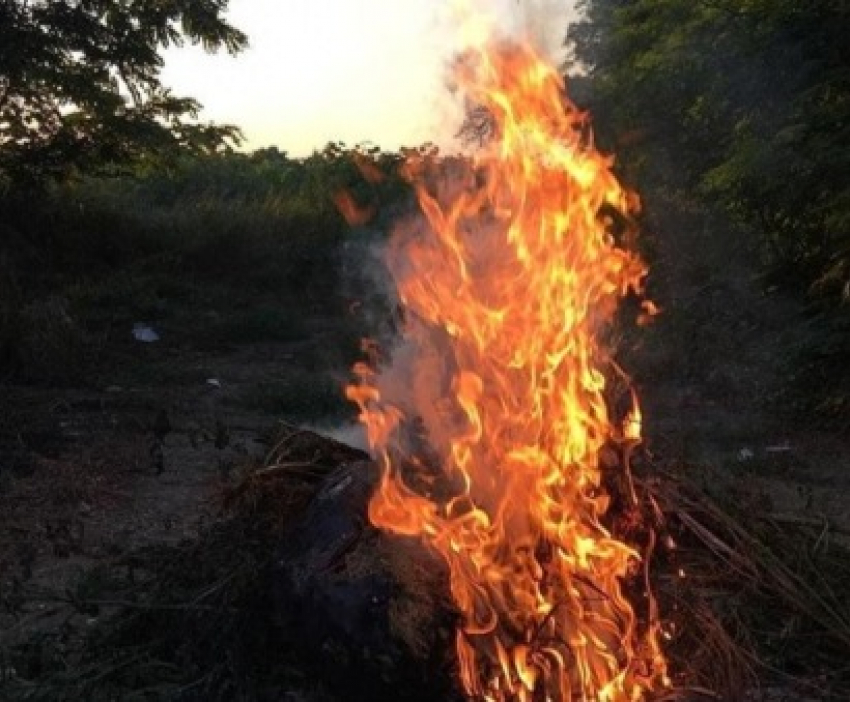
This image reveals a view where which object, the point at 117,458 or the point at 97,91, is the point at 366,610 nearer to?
the point at 117,458

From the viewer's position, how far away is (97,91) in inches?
525

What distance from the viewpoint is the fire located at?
392 centimetres

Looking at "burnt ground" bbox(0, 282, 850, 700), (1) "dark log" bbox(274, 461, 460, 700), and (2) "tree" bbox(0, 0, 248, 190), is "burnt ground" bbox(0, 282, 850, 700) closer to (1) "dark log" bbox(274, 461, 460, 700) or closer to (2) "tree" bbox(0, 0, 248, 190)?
(1) "dark log" bbox(274, 461, 460, 700)

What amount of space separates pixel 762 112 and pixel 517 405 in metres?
7.27

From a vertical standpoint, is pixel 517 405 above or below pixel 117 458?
below

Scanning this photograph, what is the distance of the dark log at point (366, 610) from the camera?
3846 mm

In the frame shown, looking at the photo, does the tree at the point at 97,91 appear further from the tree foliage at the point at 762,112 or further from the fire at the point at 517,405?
the fire at the point at 517,405

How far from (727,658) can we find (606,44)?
14934mm

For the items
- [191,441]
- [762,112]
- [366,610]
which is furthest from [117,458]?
[762,112]

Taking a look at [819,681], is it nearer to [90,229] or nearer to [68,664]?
[68,664]

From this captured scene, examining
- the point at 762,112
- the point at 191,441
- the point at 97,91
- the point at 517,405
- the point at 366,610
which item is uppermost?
the point at 97,91

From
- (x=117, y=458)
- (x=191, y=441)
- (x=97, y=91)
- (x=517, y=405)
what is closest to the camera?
(x=517, y=405)

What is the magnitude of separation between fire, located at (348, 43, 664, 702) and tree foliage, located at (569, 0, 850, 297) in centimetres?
486

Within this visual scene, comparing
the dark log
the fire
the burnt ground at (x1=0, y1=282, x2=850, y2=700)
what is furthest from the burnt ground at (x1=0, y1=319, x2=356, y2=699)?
the fire
